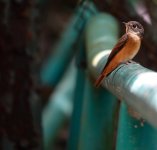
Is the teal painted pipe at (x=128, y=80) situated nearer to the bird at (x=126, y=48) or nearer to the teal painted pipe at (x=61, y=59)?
the bird at (x=126, y=48)

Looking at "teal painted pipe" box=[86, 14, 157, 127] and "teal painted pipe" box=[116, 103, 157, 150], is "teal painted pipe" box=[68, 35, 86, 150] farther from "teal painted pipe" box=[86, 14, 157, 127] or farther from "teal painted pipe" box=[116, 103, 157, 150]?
"teal painted pipe" box=[116, 103, 157, 150]

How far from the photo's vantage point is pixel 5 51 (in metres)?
2.98

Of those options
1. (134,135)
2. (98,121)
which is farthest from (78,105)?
(134,135)

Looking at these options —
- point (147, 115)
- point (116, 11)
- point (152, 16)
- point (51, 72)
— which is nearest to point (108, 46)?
point (152, 16)

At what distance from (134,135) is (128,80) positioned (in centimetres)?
12

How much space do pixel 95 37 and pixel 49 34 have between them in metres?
4.73

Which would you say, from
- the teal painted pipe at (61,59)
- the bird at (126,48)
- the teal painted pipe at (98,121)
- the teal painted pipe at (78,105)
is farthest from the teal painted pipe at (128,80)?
the teal painted pipe at (61,59)

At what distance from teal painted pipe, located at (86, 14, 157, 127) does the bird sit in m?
0.02

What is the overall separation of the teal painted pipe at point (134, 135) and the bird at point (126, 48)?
0.15m

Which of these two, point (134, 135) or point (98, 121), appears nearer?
point (134, 135)

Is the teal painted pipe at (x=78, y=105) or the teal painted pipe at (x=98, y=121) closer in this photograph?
the teal painted pipe at (x=98, y=121)

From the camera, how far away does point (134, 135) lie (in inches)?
53.4

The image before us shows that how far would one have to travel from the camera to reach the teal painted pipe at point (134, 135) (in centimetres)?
132

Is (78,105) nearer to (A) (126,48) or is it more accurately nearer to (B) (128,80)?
(A) (126,48)
